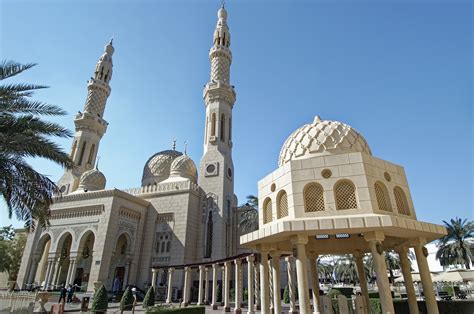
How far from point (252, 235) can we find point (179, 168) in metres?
25.2

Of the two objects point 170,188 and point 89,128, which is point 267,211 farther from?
point 89,128

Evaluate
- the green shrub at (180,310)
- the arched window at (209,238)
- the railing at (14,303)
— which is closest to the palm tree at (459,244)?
the arched window at (209,238)

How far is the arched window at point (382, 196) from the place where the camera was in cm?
803

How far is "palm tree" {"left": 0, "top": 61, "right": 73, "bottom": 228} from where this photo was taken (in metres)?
9.65

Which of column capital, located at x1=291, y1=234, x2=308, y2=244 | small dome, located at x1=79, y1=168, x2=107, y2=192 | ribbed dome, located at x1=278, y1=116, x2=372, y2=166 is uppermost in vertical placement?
small dome, located at x1=79, y1=168, x2=107, y2=192

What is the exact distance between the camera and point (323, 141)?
9047mm

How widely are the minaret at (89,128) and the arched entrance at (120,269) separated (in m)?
9.23

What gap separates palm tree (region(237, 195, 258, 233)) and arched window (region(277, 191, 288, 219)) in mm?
19441

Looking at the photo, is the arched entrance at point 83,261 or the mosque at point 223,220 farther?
the arched entrance at point 83,261

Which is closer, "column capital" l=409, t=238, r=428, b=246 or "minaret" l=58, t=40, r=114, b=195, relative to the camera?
"column capital" l=409, t=238, r=428, b=246

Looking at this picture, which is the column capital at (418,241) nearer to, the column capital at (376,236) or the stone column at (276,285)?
the column capital at (376,236)

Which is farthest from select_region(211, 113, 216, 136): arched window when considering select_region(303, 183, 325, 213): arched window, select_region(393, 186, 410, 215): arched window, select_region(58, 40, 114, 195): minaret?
select_region(393, 186, 410, 215): arched window

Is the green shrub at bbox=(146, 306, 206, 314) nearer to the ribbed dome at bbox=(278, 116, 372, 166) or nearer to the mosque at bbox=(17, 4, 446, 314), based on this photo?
the mosque at bbox=(17, 4, 446, 314)

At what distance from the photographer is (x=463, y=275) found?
2217 centimetres
